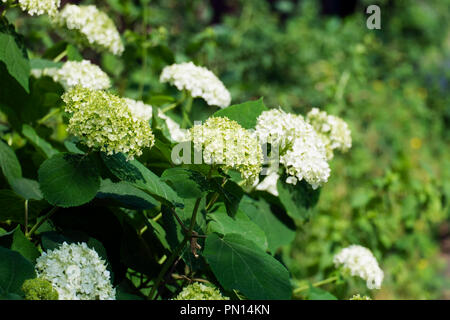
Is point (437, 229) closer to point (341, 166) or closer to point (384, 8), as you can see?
point (341, 166)

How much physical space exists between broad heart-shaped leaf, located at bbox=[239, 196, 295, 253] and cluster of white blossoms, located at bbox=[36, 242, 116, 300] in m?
0.71

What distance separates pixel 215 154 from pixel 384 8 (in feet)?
25.1

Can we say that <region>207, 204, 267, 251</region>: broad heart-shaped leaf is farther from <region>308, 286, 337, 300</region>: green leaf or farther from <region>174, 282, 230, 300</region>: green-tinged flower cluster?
<region>308, 286, 337, 300</region>: green leaf

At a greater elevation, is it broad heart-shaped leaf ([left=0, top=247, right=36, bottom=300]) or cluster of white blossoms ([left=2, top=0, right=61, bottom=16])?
cluster of white blossoms ([left=2, top=0, right=61, bottom=16])

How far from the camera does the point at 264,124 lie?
1560 mm

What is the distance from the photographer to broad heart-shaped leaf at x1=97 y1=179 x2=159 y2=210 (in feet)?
4.67

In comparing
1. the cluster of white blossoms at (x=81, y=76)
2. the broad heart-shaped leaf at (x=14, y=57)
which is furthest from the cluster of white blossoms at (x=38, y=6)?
the cluster of white blossoms at (x=81, y=76)

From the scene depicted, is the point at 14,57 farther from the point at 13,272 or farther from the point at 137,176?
the point at 13,272

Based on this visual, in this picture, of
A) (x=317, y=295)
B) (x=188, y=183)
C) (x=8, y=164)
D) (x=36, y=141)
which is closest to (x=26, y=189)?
(x=8, y=164)

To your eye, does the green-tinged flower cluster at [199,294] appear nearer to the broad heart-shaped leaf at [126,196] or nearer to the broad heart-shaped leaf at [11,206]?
the broad heart-shaped leaf at [126,196]

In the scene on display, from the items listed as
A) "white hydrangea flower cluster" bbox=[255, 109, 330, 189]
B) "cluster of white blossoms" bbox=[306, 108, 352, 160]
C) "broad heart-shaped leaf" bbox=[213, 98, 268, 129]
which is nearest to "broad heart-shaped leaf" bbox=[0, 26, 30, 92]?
"broad heart-shaped leaf" bbox=[213, 98, 268, 129]

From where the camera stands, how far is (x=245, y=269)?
4.26ft

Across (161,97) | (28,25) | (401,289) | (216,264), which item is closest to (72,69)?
(161,97)

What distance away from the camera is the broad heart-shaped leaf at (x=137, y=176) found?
131 cm
